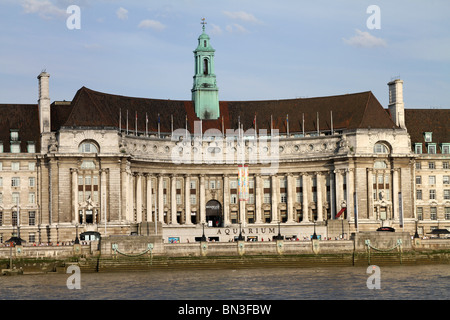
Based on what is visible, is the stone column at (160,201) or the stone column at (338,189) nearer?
the stone column at (160,201)

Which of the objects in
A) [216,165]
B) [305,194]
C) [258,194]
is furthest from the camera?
[258,194]

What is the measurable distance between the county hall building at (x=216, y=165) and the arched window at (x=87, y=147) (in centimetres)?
20

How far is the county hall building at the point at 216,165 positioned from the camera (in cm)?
14738

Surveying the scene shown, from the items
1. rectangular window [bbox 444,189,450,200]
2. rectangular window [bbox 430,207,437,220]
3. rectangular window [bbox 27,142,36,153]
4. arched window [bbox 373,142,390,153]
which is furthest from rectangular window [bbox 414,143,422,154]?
rectangular window [bbox 27,142,36,153]

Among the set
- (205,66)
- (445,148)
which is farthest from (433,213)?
(205,66)

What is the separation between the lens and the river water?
9025 cm

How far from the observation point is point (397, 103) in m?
162

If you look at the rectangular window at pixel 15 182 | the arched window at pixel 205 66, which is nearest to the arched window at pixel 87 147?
the rectangular window at pixel 15 182

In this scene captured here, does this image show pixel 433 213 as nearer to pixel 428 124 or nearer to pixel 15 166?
pixel 428 124

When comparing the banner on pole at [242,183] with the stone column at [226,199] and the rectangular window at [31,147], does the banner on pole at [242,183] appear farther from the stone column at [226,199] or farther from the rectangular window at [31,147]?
the rectangular window at [31,147]

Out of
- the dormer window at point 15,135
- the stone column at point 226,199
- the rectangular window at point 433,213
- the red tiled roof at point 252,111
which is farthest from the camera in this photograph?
the stone column at point 226,199

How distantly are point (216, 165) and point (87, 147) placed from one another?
22481 mm
